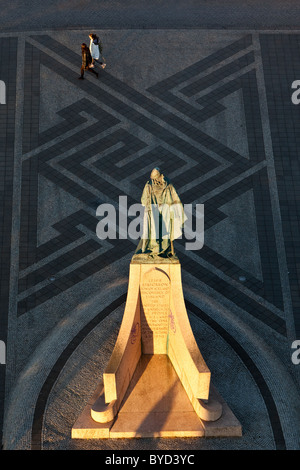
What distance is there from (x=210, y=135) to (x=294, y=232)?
519 centimetres

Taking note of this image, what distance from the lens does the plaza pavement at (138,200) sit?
74.0ft

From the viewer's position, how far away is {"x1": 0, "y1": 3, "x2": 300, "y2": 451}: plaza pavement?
22.5m

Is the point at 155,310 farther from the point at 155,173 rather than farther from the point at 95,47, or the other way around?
the point at 95,47

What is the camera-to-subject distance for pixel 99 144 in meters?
29.7

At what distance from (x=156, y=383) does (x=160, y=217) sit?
462 centimetres

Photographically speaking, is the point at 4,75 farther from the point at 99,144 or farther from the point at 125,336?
the point at 125,336

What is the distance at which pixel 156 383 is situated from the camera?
71.9 ft

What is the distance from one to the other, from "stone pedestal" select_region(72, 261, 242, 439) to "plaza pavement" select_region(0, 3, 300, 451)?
404mm

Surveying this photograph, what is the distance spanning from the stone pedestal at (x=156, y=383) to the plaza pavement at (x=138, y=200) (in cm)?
40
